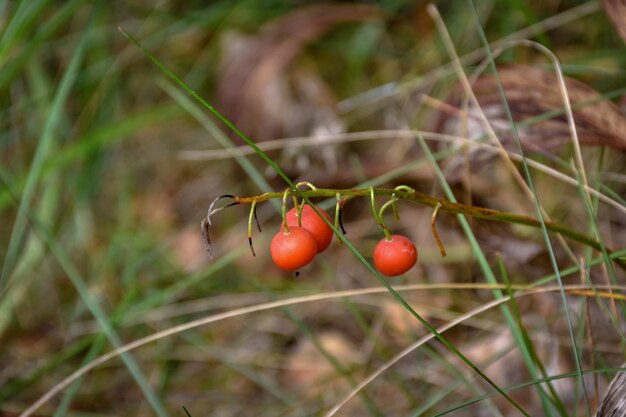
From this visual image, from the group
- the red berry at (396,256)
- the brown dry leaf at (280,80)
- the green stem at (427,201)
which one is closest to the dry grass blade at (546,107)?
the green stem at (427,201)

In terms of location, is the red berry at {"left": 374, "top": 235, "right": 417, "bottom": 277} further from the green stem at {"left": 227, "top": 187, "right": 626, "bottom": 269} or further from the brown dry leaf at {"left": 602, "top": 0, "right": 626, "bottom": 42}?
the brown dry leaf at {"left": 602, "top": 0, "right": 626, "bottom": 42}

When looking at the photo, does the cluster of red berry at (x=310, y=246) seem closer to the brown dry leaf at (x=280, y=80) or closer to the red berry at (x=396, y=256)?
the red berry at (x=396, y=256)

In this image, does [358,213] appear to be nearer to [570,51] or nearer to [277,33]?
[277,33]

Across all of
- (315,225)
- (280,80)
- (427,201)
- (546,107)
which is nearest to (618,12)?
(546,107)

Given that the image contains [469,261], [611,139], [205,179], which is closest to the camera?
[611,139]

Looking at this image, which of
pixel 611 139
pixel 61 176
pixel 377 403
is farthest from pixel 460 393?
pixel 61 176

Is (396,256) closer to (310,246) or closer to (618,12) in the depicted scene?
(310,246)
